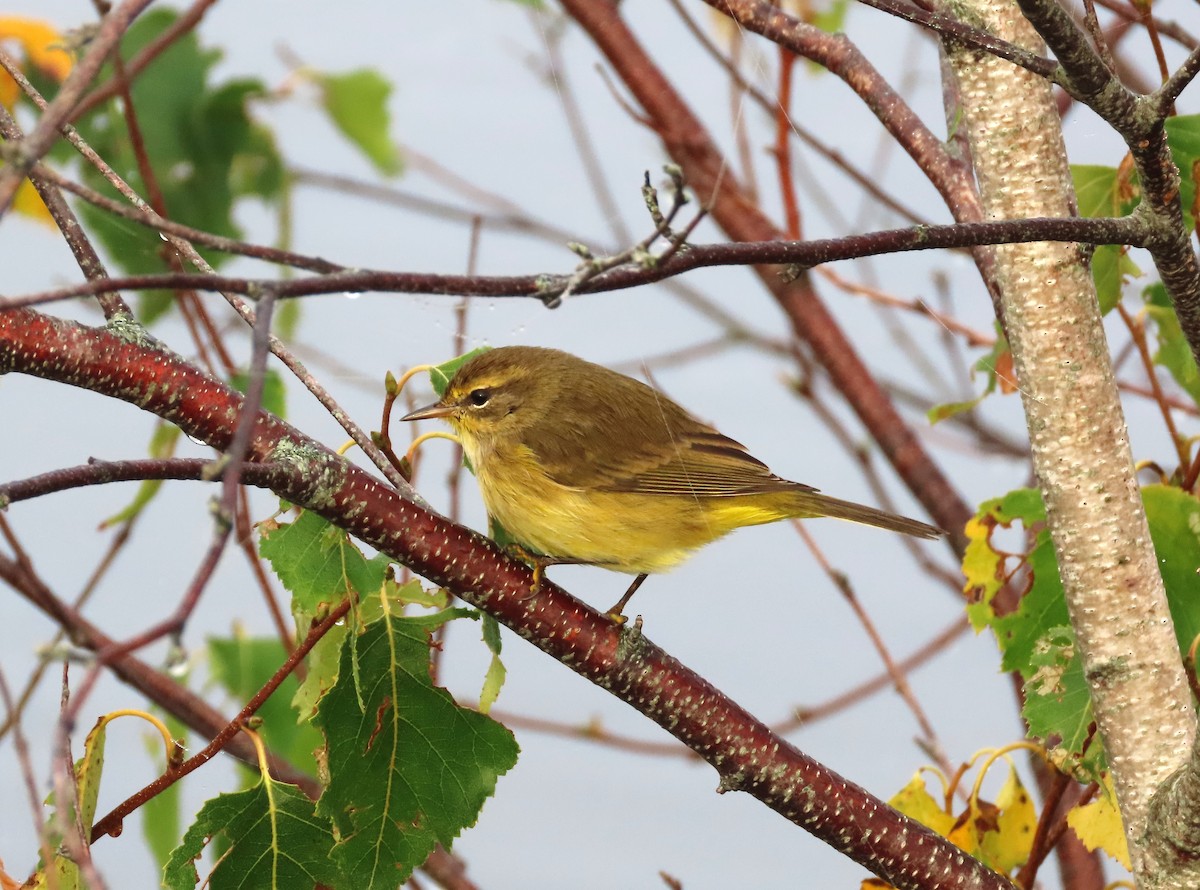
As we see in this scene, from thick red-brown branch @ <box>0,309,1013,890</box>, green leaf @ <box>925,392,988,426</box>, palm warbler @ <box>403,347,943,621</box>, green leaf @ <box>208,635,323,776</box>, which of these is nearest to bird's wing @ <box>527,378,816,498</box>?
palm warbler @ <box>403,347,943,621</box>

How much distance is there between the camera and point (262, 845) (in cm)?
196

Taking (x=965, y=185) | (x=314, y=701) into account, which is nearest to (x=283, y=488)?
(x=314, y=701)

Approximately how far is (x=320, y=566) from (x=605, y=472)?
1.11 metres

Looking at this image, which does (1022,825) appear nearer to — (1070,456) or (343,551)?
(1070,456)

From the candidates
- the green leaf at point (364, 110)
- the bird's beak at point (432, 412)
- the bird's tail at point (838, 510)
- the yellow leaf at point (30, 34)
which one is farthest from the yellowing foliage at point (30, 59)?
the bird's tail at point (838, 510)

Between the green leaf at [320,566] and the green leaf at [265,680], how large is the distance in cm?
122

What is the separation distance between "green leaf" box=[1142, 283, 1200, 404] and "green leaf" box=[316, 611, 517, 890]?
4.59ft

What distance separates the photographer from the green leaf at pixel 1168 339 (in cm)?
250

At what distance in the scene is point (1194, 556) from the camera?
211 cm

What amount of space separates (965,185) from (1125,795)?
3.49 feet

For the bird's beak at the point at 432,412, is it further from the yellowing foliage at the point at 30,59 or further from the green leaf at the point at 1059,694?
the green leaf at the point at 1059,694

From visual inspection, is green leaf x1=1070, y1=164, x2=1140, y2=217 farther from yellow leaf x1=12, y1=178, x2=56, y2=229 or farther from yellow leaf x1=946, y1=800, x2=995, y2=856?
yellow leaf x1=12, y1=178, x2=56, y2=229

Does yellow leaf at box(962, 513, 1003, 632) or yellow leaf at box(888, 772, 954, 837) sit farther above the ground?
yellow leaf at box(962, 513, 1003, 632)

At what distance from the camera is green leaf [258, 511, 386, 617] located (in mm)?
1991
